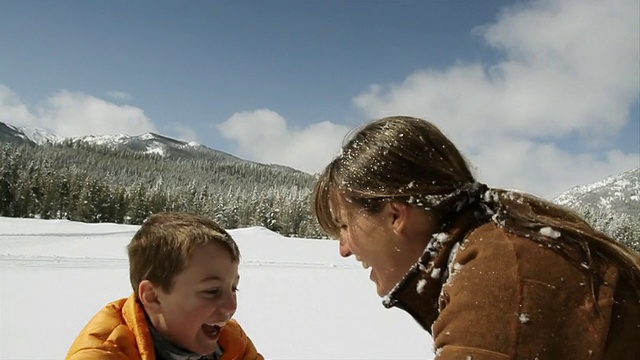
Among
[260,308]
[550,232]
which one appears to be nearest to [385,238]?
[550,232]

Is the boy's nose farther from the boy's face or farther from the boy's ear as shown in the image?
the boy's ear

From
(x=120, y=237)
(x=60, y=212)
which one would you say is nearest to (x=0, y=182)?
(x=60, y=212)

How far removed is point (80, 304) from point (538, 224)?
6260mm

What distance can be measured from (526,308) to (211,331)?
4.18ft

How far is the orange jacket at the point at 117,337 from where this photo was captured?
Answer: 5.29ft

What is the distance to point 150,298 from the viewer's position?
1.80 m

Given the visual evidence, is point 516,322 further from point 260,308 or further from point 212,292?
point 260,308

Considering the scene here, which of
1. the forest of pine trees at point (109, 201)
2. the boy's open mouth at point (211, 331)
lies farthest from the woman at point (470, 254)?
the forest of pine trees at point (109, 201)

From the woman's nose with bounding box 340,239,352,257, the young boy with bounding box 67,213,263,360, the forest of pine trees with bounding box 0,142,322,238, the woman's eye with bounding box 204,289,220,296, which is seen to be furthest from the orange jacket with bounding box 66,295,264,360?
the forest of pine trees with bounding box 0,142,322,238

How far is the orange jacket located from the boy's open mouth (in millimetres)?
129

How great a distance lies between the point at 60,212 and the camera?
4369 cm

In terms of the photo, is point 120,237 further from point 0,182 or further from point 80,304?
point 0,182

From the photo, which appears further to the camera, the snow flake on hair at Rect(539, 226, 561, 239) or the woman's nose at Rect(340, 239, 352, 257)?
the woman's nose at Rect(340, 239, 352, 257)

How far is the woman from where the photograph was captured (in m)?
0.94
